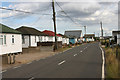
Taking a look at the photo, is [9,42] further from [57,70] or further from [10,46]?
[57,70]

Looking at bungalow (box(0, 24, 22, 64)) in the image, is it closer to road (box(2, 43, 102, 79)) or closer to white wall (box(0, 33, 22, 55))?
white wall (box(0, 33, 22, 55))

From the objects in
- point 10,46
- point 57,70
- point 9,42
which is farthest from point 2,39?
point 57,70

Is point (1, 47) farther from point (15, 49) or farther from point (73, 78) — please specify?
point (73, 78)

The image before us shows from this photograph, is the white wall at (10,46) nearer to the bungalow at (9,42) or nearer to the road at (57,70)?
the bungalow at (9,42)

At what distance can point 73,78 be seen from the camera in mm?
8516

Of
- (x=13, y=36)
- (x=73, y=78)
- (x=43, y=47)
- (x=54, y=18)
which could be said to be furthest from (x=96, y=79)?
(x=43, y=47)

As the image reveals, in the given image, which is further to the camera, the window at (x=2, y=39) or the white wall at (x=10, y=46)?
the white wall at (x=10, y=46)

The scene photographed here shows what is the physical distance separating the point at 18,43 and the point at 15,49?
1367mm

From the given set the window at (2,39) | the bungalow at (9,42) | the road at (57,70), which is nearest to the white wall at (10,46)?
the bungalow at (9,42)

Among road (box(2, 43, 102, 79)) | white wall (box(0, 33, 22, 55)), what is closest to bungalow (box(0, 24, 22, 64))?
white wall (box(0, 33, 22, 55))

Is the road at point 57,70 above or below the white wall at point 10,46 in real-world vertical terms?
below

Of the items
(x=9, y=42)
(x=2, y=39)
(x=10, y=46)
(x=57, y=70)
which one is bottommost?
(x=57, y=70)

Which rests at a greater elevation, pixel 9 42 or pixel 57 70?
pixel 9 42

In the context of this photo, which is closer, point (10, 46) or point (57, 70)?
point (57, 70)
